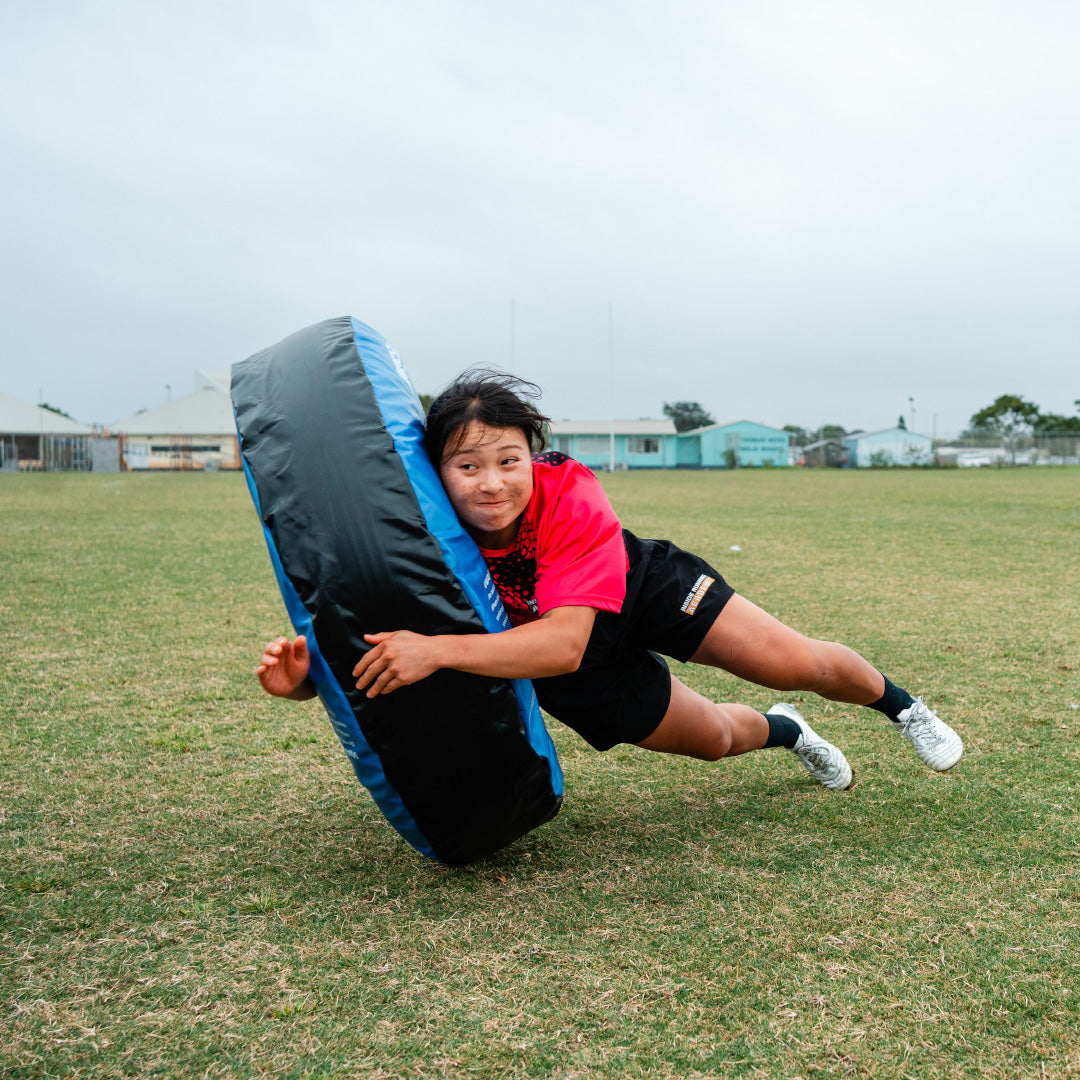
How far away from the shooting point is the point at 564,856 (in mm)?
3199

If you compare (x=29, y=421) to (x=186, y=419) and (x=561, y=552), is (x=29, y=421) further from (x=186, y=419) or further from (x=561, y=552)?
(x=561, y=552)

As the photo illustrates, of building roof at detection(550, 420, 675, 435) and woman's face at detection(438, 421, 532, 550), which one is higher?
building roof at detection(550, 420, 675, 435)

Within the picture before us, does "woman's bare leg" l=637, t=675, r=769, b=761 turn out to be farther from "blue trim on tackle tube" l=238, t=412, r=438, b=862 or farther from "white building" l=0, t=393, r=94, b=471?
"white building" l=0, t=393, r=94, b=471

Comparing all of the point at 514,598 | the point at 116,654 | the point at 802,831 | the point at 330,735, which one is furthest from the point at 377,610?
the point at 116,654

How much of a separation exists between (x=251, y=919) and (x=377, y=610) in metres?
0.97

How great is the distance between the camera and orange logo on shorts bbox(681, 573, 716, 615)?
3.17m

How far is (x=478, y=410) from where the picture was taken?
2.80 metres

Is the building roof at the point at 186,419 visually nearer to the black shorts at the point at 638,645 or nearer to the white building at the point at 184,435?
the white building at the point at 184,435

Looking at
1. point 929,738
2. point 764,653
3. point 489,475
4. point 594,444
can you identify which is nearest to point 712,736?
point 764,653

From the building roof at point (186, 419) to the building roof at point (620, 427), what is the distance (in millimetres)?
22940

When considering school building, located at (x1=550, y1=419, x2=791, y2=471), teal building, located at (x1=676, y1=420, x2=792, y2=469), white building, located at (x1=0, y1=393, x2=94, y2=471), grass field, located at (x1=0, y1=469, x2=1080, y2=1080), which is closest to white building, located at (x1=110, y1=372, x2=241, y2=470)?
white building, located at (x1=0, y1=393, x2=94, y2=471)

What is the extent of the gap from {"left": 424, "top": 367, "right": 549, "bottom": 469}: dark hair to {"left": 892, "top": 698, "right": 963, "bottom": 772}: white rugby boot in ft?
6.10

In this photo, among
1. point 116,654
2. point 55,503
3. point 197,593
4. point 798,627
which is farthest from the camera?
point 55,503

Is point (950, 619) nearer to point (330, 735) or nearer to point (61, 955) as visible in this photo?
point (330, 735)
